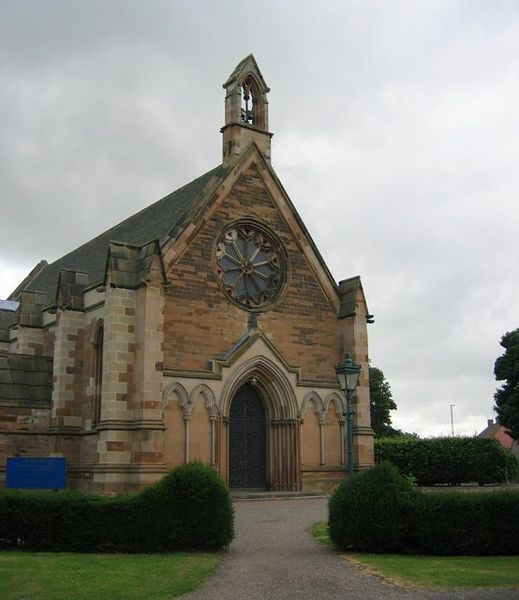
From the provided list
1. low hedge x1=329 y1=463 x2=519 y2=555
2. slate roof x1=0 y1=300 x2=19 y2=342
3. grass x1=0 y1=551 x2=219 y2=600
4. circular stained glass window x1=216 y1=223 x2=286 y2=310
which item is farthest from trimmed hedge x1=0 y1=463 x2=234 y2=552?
slate roof x1=0 y1=300 x2=19 y2=342

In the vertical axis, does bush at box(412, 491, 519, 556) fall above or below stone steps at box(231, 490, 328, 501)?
below

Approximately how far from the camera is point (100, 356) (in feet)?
93.0

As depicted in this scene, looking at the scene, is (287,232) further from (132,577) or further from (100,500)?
(132,577)

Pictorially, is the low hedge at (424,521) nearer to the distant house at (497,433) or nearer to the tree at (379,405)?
the tree at (379,405)

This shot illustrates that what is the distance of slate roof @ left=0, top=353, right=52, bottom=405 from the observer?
28636 millimetres

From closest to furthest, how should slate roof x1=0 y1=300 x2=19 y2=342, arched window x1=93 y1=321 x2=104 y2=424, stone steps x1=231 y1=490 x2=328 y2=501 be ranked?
stone steps x1=231 y1=490 x2=328 y2=501
arched window x1=93 y1=321 x2=104 y2=424
slate roof x1=0 y1=300 x2=19 y2=342

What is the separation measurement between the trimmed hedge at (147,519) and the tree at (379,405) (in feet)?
171

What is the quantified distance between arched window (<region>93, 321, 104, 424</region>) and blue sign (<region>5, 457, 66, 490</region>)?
8040 millimetres

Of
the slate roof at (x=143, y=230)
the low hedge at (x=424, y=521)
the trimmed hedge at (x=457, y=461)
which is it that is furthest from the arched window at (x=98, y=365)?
the trimmed hedge at (x=457, y=461)

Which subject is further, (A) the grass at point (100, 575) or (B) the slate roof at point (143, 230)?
(B) the slate roof at point (143, 230)

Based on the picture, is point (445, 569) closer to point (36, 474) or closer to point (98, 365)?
point (36, 474)

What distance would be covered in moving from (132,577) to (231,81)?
78.5ft

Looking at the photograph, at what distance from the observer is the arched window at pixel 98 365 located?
2779 centimetres

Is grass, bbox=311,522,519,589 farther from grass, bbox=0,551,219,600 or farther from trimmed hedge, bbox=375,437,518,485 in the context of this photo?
trimmed hedge, bbox=375,437,518,485
